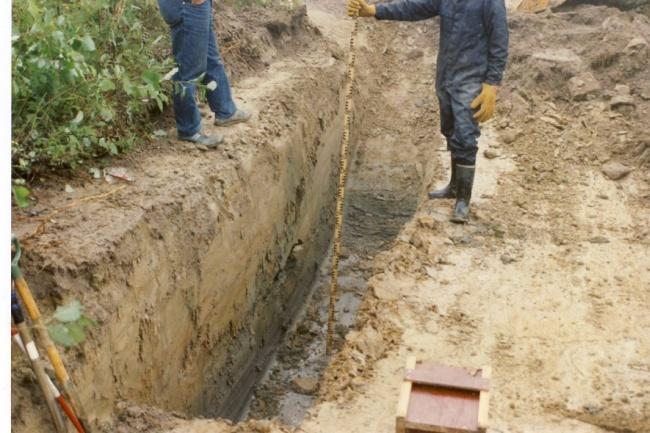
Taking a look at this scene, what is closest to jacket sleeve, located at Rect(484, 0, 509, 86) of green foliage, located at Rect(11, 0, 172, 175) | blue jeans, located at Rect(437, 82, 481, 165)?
blue jeans, located at Rect(437, 82, 481, 165)

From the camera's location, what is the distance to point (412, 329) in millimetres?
5133

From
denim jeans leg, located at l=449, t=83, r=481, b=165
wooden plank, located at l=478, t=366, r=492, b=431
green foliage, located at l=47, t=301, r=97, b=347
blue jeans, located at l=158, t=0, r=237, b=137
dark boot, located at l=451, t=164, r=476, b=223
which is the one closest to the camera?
wooden plank, located at l=478, t=366, r=492, b=431

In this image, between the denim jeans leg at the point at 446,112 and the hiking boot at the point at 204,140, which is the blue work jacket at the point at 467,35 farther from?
the hiking boot at the point at 204,140

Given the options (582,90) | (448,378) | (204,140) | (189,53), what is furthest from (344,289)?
(448,378)

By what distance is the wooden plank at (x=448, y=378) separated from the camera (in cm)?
330

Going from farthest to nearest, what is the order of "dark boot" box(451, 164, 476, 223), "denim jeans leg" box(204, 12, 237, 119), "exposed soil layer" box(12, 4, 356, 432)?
"dark boot" box(451, 164, 476, 223) < "denim jeans leg" box(204, 12, 237, 119) < "exposed soil layer" box(12, 4, 356, 432)

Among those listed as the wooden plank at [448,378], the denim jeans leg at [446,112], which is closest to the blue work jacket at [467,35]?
the denim jeans leg at [446,112]

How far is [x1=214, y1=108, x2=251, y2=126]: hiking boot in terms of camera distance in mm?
6266

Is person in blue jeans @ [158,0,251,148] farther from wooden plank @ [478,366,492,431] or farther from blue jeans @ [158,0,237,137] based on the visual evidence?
wooden plank @ [478,366,492,431]

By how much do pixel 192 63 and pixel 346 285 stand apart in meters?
2.96

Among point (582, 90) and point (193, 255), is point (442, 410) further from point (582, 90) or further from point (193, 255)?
point (582, 90)

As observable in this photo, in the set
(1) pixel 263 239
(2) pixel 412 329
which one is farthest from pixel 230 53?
(2) pixel 412 329

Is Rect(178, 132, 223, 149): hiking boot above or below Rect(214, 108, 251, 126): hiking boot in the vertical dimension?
below

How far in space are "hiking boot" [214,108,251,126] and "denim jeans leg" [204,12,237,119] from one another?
3 centimetres
